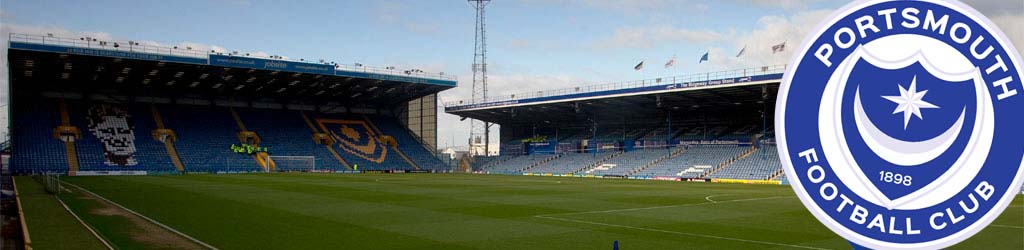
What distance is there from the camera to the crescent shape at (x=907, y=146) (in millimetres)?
2285

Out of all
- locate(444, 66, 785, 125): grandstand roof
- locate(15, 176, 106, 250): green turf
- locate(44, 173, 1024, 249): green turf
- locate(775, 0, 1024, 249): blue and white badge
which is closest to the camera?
locate(775, 0, 1024, 249): blue and white badge

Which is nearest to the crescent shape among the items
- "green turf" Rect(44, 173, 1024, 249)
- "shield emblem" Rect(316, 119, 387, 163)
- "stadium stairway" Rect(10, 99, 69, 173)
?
"green turf" Rect(44, 173, 1024, 249)

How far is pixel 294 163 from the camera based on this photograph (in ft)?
229

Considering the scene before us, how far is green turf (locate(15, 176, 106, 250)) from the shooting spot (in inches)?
550

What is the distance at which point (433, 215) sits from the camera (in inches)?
814

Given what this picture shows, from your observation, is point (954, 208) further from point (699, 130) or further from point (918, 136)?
point (699, 130)

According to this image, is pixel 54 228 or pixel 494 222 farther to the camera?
pixel 494 222

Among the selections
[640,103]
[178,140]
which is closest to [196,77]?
[178,140]

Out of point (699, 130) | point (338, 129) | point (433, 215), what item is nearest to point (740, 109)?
point (699, 130)

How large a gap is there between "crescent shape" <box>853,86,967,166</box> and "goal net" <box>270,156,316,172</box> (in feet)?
231

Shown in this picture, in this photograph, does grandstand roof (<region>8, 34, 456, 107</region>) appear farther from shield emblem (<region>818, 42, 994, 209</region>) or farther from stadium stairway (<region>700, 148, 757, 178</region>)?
shield emblem (<region>818, 42, 994, 209</region>)

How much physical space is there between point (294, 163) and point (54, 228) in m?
54.3

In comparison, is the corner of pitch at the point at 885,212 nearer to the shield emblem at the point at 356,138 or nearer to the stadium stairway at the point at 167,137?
the stadium stairway at the point at 167,137

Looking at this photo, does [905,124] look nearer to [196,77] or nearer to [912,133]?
[912,133]
